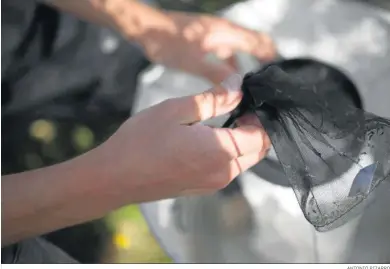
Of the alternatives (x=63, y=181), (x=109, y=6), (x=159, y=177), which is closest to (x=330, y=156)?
(x=159, y=177)

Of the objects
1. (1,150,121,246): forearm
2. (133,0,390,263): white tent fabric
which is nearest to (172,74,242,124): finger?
(1,150,121,246): forearm

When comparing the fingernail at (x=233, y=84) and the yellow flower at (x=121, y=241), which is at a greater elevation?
the fingernail at (x=233, y=84)

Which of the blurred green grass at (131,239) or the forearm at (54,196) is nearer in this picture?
the forearm at (54,196)

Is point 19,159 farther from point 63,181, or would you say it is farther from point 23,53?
point 63,181

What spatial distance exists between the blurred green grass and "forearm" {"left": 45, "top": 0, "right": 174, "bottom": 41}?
0.32 m

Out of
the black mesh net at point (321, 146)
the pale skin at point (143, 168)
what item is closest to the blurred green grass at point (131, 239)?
the pale skin at point (143, 168)

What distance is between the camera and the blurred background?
3.26 ft

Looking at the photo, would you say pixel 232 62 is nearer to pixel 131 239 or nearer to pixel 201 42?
pixel 201 42

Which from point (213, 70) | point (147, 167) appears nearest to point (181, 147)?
point (147, 167)

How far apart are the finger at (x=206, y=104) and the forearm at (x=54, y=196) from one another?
120 mm

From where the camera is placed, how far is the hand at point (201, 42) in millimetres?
944

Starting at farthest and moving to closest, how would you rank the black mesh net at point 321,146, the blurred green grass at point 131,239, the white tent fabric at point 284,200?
the blurred green grass at point 131,239 < the white tent fabric at point 284,200 < the black mesh net at point 321,146

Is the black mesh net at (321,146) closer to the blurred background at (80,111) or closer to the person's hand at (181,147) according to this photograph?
the person's hand at (181,147)

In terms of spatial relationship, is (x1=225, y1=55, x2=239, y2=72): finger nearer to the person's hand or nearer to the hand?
the hand
